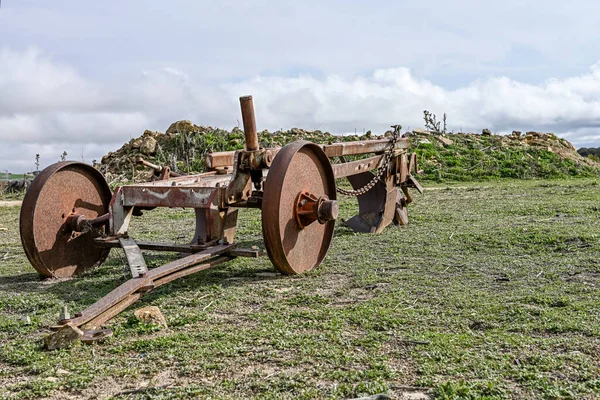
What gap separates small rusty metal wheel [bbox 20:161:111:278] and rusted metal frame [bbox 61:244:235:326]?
4.03 ft

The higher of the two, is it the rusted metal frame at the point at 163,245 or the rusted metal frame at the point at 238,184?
the rusted metal frame at the point at 238,184

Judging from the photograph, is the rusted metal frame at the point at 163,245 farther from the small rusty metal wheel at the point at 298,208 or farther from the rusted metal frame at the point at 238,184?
the small rusty metal wheel at the point at 298,208

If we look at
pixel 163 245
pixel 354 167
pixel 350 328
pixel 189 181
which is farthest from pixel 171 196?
pixel 354 167

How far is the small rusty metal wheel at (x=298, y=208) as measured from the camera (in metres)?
4.96

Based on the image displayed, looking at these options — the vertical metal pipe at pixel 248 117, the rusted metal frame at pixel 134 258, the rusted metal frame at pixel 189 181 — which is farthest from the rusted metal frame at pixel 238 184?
the rusted metal frame at pixel 134 258

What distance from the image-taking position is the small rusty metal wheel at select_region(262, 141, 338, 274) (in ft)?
16.3

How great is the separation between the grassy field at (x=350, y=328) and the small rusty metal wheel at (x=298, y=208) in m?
0.21

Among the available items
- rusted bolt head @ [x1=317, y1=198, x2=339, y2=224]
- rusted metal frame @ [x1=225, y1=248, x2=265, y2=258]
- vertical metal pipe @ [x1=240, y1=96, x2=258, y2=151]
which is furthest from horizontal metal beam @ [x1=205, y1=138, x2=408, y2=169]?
rusted metal frame @ [x1=225, y1=248, x2=265, y2=258]

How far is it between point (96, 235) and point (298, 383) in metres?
3.47

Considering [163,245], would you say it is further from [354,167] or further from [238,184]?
[354,167]

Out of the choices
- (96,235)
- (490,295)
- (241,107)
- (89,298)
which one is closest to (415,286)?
(490,295)

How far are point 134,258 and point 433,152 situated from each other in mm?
15384

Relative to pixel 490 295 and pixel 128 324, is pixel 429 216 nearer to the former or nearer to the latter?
pixel 490 295

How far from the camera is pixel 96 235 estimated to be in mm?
5859
